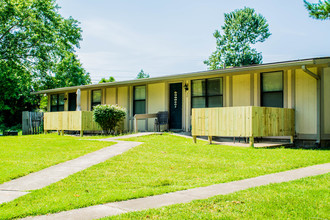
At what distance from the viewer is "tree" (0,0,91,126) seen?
76.6 feet

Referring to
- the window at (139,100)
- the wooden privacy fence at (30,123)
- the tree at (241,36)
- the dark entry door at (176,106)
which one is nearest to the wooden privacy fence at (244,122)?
the dark entry door at (176,106)

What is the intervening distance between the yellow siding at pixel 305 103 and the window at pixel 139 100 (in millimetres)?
7751

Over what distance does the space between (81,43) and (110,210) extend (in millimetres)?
29703

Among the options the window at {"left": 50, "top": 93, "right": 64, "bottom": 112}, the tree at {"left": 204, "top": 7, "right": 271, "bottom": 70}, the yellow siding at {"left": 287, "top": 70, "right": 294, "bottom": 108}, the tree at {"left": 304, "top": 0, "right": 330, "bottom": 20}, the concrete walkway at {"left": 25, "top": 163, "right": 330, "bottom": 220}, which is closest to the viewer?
the concrete walkway at {"left": 25, "top": 163, "right": 330, "bottom": 220}

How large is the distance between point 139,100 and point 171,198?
12.6 m

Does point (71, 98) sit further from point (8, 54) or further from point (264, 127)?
point (264, 127)

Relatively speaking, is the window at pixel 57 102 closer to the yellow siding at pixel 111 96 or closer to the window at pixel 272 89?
the yellow siding at pixel 111 96

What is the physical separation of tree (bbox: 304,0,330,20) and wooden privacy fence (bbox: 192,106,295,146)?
→ 20.7ft

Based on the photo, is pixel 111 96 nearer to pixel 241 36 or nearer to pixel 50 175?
pixel 50 175

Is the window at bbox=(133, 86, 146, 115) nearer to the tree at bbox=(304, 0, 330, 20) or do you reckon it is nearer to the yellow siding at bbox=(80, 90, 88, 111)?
the yellow siding at bbox=(80, 90, 88, 111)

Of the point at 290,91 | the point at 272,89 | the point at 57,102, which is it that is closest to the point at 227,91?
the point at 272,89

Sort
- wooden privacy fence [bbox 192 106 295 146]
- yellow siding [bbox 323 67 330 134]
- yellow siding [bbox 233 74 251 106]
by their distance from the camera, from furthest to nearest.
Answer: yellow siding [bbox 233 74 251 106]
yellow siding [bbox 323 67 330 134]
wooden privacy fence [bbox 192 106 295 146]

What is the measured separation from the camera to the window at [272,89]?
12.0 m

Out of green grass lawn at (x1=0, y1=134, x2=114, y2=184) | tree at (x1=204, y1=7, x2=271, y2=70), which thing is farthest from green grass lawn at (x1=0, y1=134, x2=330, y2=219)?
tree at (x1=204, y1=7, x2=271, y2=70)
